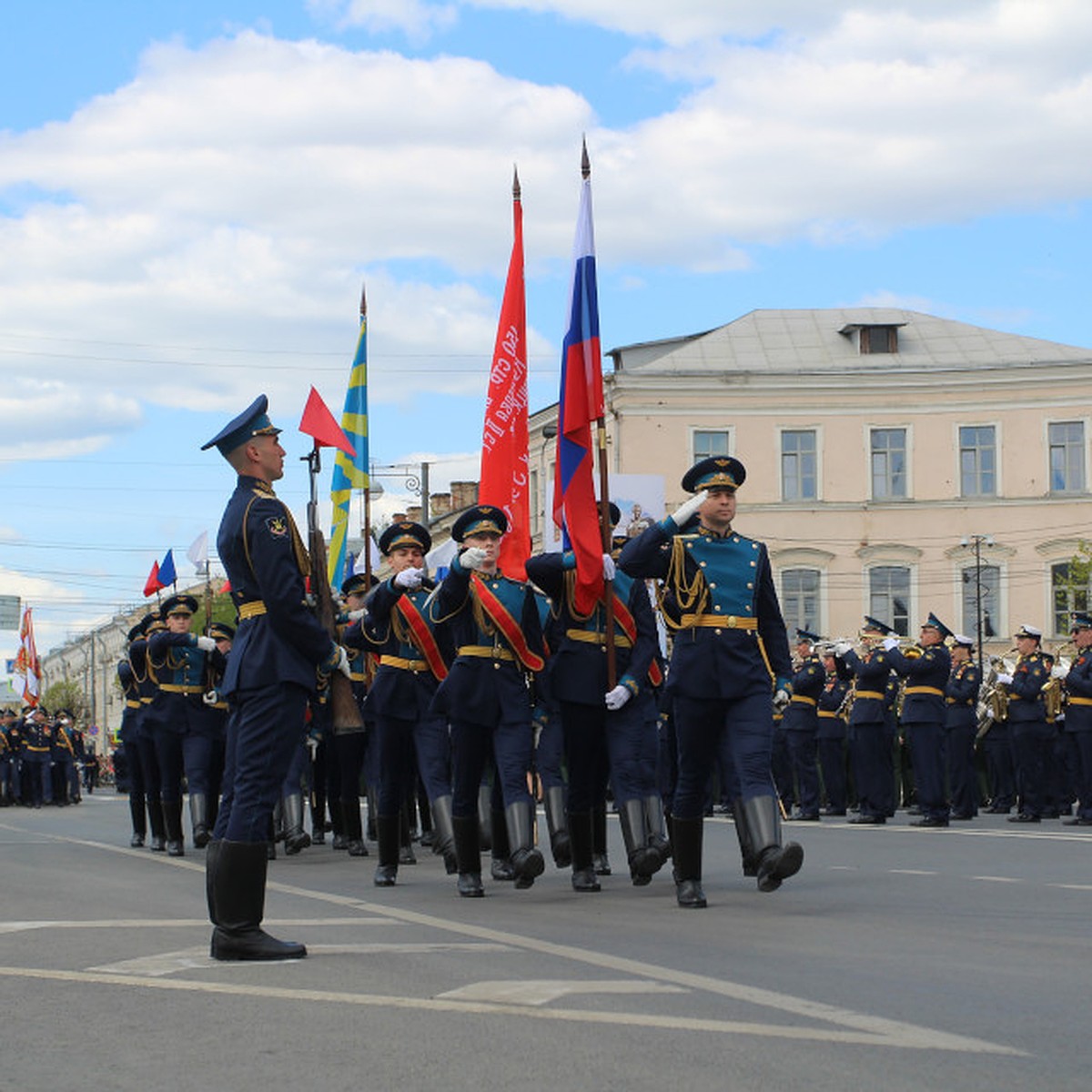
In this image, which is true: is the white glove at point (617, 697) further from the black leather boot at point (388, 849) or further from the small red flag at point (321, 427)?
the small red flag at point (321, 427)

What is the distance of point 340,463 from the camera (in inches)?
773

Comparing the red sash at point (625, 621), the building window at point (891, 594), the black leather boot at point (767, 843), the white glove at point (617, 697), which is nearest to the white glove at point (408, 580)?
the red sash at point (625, 621)

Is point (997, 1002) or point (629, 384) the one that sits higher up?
point (629, 384)

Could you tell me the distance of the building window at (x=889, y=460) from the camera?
60438 millimetres

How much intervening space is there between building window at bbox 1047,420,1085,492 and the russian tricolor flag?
156 feet

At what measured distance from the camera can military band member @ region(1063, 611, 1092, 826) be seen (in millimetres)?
19766

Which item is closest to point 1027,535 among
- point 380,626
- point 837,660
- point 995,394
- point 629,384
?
point 995,394

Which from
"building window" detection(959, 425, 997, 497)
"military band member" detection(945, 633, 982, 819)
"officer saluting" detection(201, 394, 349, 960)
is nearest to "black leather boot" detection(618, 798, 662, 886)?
"officer saluting" detection(201, 394, 349, 960)

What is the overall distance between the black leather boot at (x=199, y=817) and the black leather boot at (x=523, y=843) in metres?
5.51

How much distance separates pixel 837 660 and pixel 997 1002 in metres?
12.1

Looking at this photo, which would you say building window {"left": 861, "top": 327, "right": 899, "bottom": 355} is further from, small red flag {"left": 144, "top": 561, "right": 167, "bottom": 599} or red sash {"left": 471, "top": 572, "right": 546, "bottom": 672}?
red sash {"left": 471, "top": 572, "right": 546, "bottom": 672}

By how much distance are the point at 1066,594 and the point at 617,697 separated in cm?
4914

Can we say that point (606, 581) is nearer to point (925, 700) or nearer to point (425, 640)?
point (425, 640)

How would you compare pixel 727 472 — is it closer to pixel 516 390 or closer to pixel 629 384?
pixel 516 390
